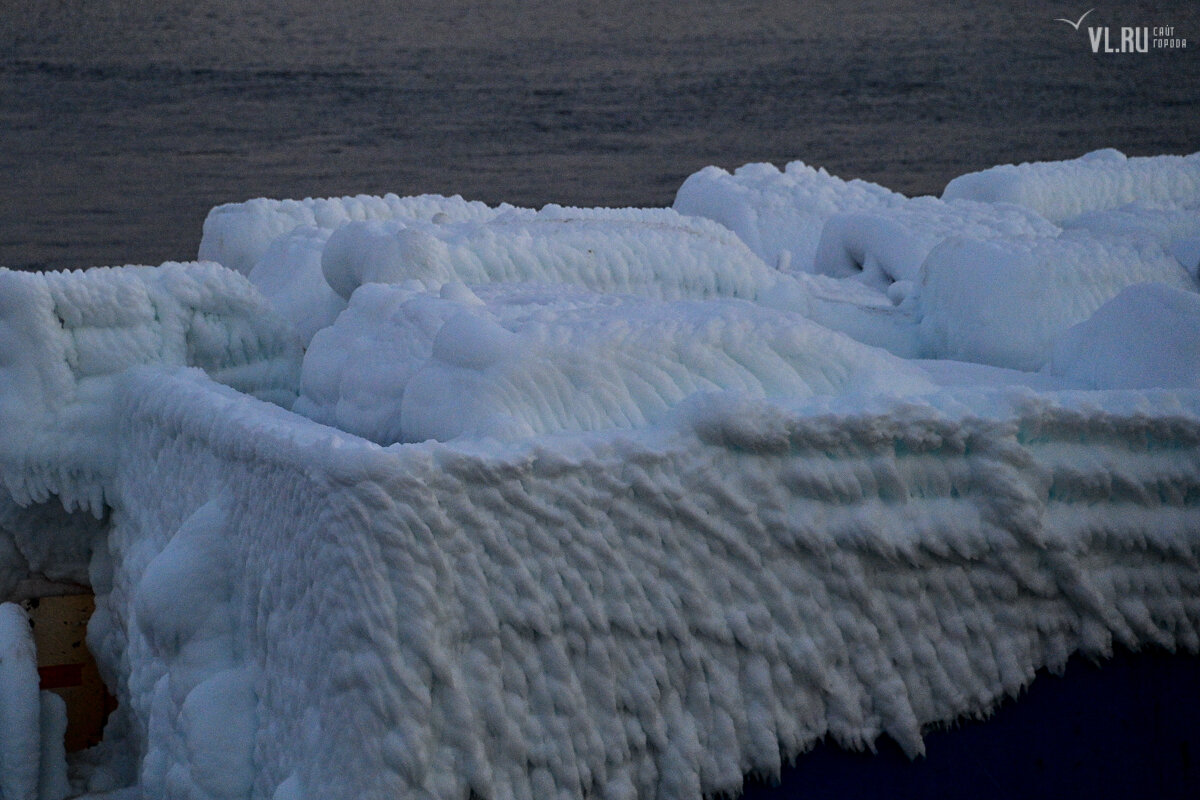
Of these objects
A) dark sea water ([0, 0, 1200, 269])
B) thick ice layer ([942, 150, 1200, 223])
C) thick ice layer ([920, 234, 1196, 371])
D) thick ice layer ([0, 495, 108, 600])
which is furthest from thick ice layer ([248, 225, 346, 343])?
dark sea water ([0, 0, 1200, 269])

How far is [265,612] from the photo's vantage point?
2.38 ft

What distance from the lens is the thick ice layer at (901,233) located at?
1501 mm

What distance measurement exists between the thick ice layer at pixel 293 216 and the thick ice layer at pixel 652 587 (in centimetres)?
76

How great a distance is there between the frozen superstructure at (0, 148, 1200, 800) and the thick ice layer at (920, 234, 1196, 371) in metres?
0.16

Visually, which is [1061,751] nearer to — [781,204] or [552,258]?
[552,258]

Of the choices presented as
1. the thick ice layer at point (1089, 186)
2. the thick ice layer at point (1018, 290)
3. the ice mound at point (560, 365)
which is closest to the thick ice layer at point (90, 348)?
the ice mound at point (560, 365)

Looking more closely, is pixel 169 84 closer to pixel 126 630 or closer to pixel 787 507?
pixel 126 630

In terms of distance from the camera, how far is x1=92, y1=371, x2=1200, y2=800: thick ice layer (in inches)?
24.6

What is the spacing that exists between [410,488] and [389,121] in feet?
9.58

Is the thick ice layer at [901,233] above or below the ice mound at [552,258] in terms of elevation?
below

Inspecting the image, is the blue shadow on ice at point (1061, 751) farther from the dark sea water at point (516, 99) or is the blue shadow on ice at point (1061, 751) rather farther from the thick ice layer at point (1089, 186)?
the dark sea water at point (516, 99)

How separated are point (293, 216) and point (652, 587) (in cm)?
104

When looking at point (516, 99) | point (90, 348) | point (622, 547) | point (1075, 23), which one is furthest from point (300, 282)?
point (1075, 23)

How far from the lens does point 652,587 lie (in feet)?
2.22
